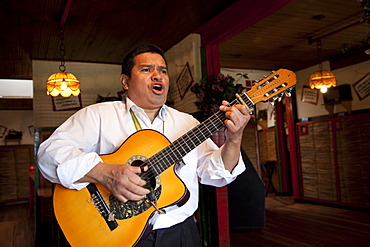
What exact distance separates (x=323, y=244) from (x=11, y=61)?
225 inches

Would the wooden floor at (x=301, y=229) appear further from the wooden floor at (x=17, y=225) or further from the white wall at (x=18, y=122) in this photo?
the white wall at (x=18, y=122)

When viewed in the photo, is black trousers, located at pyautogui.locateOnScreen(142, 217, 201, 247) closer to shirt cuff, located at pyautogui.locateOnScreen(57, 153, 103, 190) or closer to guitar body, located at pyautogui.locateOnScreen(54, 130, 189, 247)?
guitar body, located at pyautogui.locateOnScreen(54, 130, 189, 247)

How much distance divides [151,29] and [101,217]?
11.4 ft

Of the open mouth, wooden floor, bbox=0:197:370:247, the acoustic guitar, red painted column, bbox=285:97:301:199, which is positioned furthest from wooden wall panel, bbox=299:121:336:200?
the open mouth

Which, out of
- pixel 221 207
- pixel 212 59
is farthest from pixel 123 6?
pixel 221 207

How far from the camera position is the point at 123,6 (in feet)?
12.0

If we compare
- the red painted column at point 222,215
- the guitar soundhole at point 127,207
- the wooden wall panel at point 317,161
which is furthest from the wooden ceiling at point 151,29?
the guitar soundhole at point 127,207

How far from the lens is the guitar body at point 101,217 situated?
137 cm

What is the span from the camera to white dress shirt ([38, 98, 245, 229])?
1338mm

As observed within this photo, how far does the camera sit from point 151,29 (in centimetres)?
440

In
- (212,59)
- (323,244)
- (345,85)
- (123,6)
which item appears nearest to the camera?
(123,6)

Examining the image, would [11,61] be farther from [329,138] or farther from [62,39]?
[329,138]

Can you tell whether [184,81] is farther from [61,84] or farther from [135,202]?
[135,202]

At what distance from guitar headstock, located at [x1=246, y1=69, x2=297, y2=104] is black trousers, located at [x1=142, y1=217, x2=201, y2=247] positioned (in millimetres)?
705
